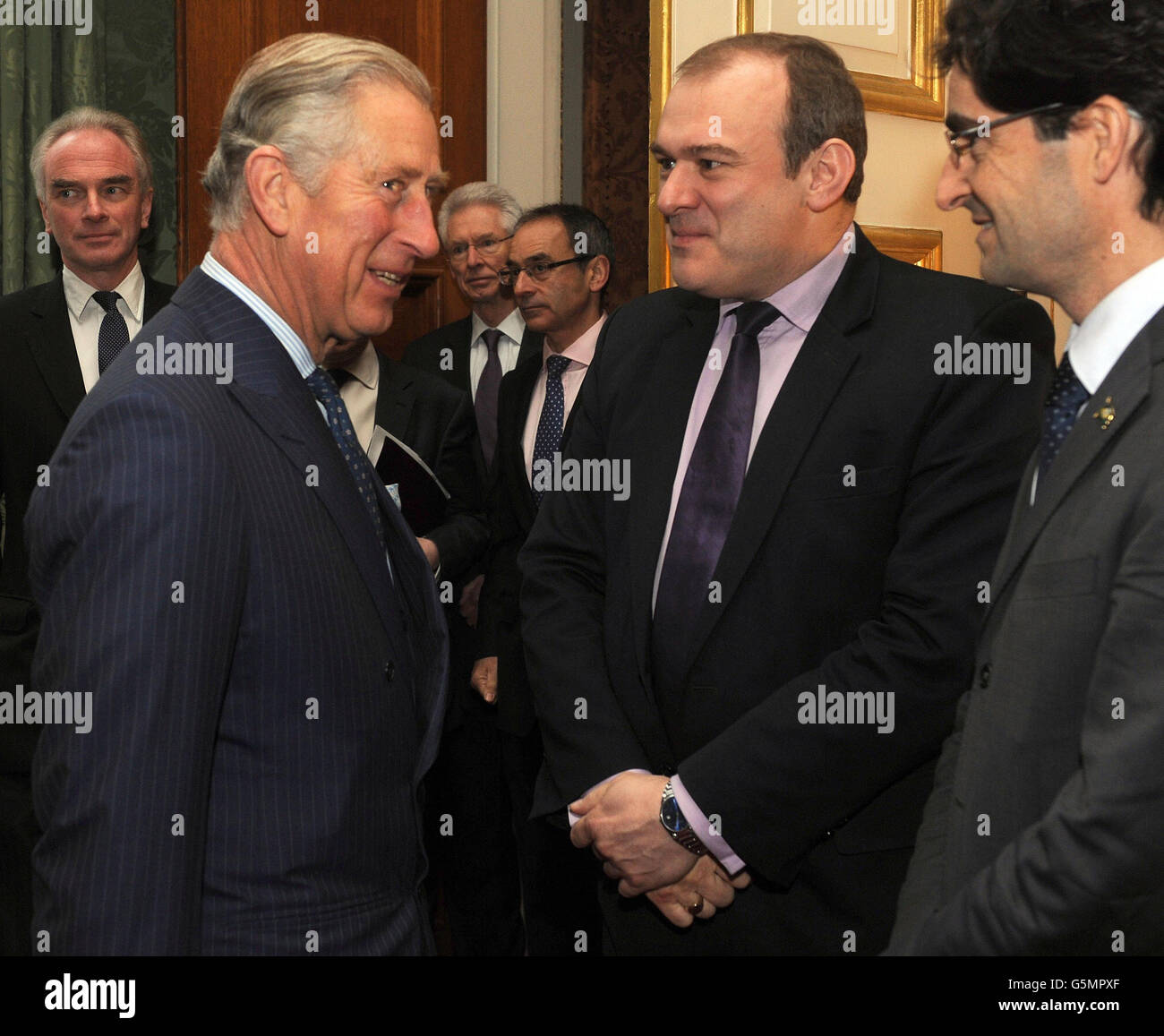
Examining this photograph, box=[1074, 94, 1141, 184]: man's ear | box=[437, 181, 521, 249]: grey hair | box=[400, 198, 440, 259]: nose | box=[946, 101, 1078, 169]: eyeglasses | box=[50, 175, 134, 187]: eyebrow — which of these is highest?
box=[437, 181, 521, 249]: grey hair

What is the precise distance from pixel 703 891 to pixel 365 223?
41.8 inches

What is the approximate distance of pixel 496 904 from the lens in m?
3.50

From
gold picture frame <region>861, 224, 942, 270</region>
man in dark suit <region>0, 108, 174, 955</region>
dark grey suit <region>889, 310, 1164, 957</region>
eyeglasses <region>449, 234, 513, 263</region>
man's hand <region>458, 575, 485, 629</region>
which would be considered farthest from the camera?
eyeglasses <region>449, 234, 513, 263</region>

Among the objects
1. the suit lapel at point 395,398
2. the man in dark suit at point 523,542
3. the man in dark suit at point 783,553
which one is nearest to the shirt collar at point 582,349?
the man in dark suit at point 523,542

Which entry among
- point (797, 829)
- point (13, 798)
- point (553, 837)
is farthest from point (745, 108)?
point (13, 798)

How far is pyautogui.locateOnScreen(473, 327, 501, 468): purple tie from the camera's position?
12.0 feet

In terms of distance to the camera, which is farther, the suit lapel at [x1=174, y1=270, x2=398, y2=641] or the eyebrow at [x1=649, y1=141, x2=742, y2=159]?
the eyebrow at [x1=649, y1=141, x2=742, y2=159]

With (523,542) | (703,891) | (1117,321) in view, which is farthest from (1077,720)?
(523,542)

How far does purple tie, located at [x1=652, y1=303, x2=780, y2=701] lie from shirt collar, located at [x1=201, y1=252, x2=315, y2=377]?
0.65m

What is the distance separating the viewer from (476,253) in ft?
12.9

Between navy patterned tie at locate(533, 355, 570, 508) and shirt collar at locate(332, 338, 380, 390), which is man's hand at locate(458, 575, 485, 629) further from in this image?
shirt collar at locate(332, 338, 380, 390)

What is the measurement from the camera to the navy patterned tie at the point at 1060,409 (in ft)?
4.44

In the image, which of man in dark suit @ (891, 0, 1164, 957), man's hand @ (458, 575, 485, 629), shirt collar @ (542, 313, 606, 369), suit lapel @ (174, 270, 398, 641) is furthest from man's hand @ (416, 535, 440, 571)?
man in dark suit @ (891, 0, 1164, 957)
